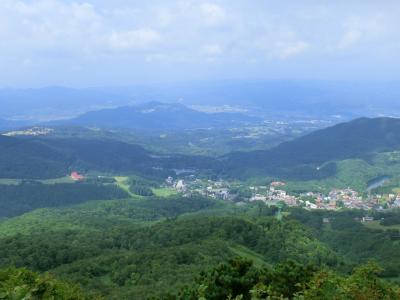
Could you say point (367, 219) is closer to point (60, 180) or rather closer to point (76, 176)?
point (60, 180)

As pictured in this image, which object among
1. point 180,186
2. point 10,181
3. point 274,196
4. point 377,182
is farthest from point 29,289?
point 377,182

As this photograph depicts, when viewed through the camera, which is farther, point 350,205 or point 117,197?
point 117,197

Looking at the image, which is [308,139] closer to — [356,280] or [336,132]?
[336,132]

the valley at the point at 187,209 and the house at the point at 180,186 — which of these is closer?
the valley at the point at 187,209

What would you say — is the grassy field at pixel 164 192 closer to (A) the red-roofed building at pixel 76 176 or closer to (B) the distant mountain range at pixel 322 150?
(A) the red-roofed building at pixel 76 176

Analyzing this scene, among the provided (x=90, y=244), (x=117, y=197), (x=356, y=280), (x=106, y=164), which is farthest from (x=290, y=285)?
(x=106, y=164)

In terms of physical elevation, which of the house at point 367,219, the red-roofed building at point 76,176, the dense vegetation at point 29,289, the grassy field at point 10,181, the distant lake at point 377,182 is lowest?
the red-roofed building at point 76,176

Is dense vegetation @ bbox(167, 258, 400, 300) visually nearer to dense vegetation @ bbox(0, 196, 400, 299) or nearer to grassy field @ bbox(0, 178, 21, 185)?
dense vegetation @ bbox(0, 196, 400, 299)

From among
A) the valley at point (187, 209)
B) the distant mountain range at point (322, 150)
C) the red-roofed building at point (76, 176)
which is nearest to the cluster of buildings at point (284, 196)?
the valley at point (187, 209)
